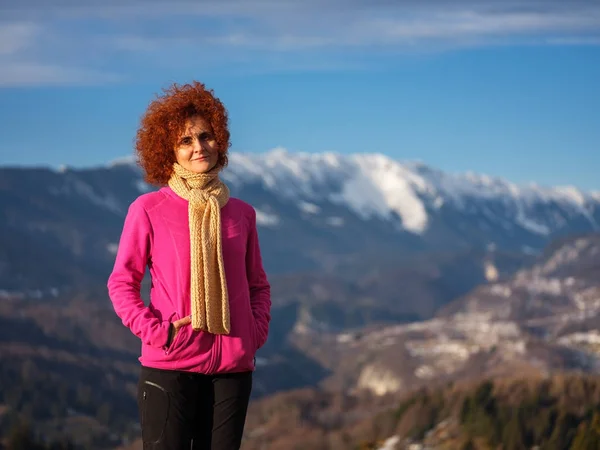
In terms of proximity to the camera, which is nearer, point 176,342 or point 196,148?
point 176,342

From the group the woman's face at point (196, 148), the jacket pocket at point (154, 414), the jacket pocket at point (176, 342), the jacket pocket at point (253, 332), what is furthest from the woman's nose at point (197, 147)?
the jacket pocket at point (154, 414)

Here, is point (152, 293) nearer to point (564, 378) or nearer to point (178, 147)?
point (178, 147)

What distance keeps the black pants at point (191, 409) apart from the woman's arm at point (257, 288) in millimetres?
420

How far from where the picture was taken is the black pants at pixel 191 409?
27.4ft

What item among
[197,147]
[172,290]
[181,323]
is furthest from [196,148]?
[181,323]

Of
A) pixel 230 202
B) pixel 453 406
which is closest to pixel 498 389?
pixel 453 406

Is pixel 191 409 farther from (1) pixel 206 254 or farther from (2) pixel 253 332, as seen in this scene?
(1) pixel 206 254

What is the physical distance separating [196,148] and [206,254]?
0.83m

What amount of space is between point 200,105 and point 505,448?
105 meters

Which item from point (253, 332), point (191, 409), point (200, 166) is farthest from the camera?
point (200, 166)

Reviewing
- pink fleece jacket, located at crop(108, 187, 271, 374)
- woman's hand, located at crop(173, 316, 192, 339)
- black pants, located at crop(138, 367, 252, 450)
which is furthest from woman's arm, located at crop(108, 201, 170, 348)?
black pants, located at crop(138, 367, 252, 450)

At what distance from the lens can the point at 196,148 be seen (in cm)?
884

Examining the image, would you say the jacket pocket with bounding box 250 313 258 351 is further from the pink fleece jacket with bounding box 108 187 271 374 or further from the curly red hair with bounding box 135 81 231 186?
the curly red hair with bounding box 135 81 231 186

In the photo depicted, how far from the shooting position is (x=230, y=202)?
891cm
